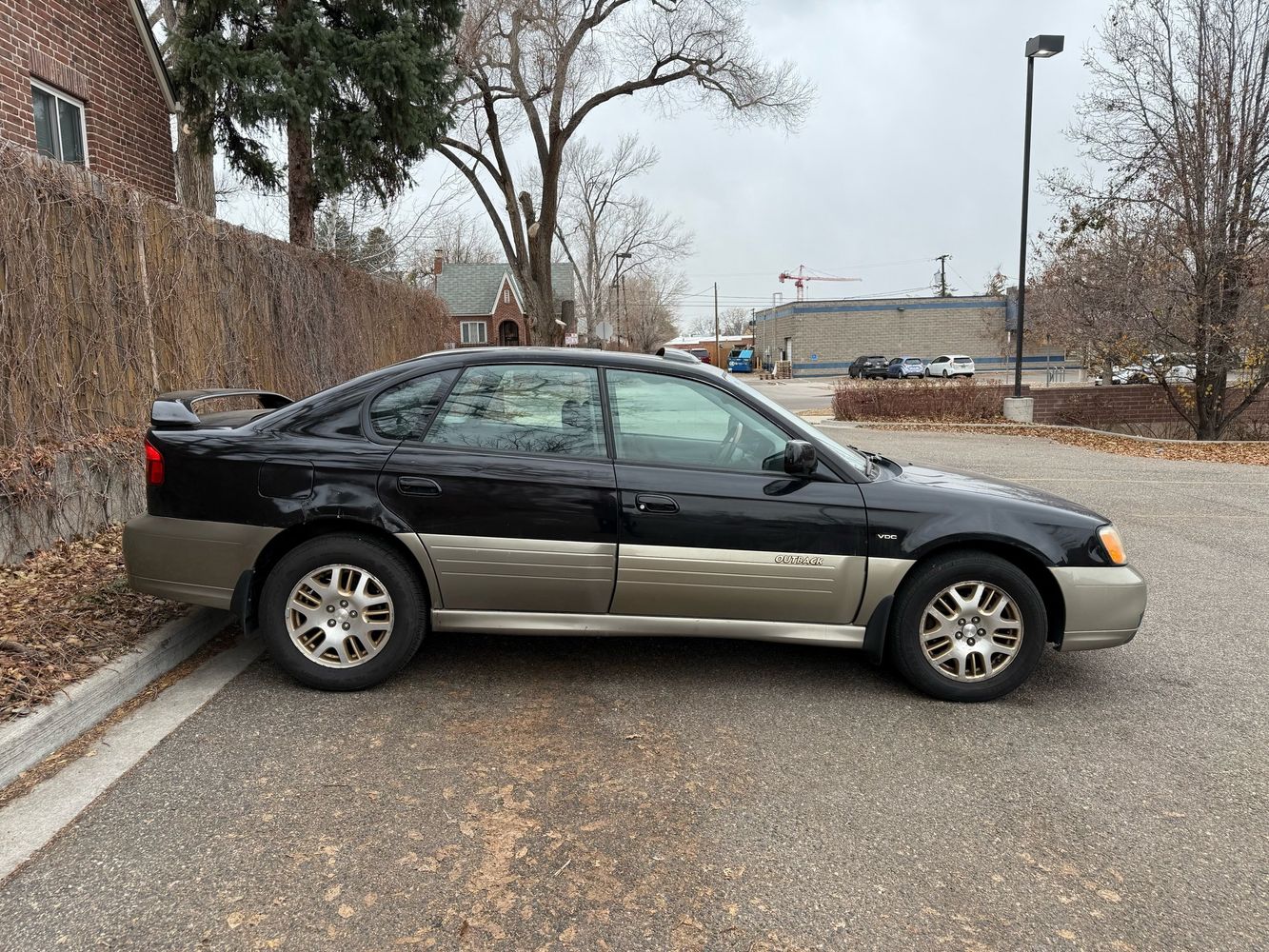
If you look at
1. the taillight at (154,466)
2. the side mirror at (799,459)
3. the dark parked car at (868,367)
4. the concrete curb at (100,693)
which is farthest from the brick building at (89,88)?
the dark parked car at (868,367)

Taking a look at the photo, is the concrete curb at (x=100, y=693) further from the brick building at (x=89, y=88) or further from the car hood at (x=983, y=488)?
the brick building at (x=89, y=88)

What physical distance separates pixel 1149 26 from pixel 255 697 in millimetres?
19245

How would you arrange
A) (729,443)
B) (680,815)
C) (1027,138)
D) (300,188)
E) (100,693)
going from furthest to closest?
(1027,138) < (300,188) < (729,443) < (100,693) < (680,815)

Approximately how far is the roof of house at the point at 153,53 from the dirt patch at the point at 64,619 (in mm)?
9123

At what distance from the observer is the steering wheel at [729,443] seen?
3.98m

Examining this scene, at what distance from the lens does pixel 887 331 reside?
6375 centimetres

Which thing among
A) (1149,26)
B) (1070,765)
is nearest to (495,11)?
(1149,26)

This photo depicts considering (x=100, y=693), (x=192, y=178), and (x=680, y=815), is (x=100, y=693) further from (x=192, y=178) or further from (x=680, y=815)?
(x=192, y=178)

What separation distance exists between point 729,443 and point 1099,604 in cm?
186

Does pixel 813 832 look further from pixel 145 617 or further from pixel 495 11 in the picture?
pixel 495 11

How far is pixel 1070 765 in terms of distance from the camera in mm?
3359

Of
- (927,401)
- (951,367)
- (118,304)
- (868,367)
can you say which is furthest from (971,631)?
(951,367)

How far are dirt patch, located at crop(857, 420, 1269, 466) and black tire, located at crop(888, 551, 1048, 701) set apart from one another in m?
12.3

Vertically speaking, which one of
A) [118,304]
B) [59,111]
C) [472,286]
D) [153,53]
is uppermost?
[472,286]
